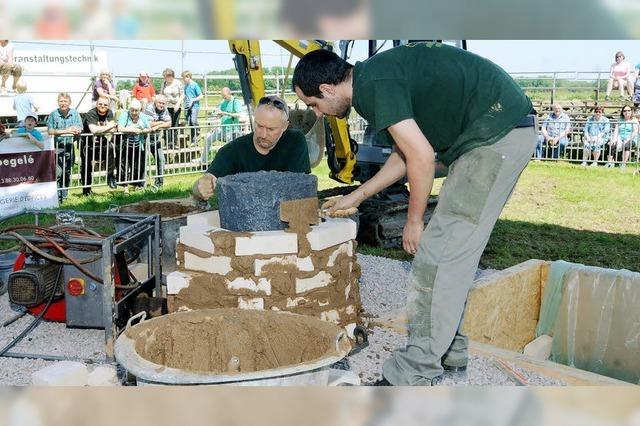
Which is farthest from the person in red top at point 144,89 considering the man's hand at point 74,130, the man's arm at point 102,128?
the man's hand at point 74,130

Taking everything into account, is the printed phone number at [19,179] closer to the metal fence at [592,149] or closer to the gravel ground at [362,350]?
the gravel ground at [362,350]

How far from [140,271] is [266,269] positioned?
1632 millimetres

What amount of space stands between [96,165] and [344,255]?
8106 mm

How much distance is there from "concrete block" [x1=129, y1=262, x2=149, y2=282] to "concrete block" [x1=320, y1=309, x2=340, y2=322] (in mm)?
1468

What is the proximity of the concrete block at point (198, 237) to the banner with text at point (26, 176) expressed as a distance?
584 cm

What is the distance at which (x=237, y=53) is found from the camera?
730 centimetres

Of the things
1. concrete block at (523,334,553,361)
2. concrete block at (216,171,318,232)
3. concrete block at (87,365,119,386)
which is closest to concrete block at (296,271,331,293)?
concrete block at (216,171,318,232)

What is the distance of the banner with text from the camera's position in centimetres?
906

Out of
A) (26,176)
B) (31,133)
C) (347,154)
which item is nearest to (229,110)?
(31,133)

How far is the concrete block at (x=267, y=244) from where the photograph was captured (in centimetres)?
370

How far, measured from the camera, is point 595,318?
497 centimetres

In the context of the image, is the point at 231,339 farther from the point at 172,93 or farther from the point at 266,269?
the point at 172,93
